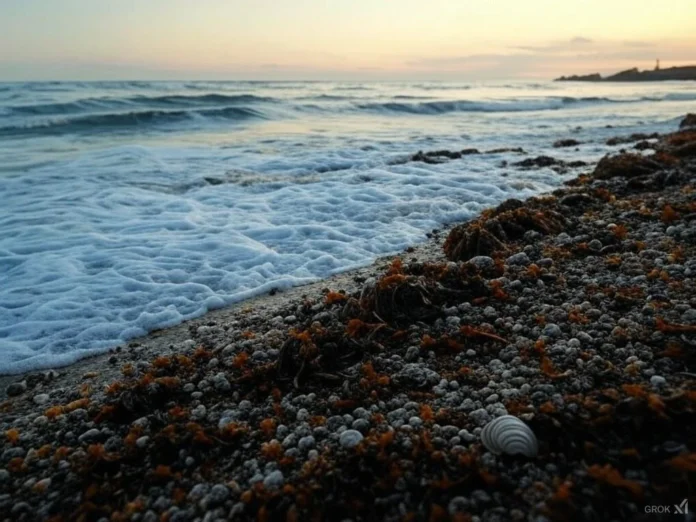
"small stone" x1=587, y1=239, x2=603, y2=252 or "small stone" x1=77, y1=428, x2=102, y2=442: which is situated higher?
"small stone" x1=587, y1=239, x2=603, y2=252

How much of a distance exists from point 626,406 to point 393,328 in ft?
5.29

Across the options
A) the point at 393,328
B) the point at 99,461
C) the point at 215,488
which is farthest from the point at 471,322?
the point at 99,461

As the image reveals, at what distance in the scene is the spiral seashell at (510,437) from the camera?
2.10 metres

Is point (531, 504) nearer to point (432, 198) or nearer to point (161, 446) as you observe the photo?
point (161, 446)

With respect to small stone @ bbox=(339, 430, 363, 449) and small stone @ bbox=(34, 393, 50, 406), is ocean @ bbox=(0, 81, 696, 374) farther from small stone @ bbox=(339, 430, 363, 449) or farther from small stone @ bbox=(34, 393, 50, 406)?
small stone @ bbox=(339, 430, 363, 449)

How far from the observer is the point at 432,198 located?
8.24 meters

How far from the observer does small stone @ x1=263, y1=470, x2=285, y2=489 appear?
2223 mm

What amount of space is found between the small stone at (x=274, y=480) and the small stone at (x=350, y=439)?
33cm

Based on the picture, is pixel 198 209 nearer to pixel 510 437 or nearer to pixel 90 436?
pixel 90 436

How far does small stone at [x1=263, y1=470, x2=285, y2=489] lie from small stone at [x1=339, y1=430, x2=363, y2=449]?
332 mm

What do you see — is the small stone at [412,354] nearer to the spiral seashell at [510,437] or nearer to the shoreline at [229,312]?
the spiral seashell at [510,437]

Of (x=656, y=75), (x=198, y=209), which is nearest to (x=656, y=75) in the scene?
(x=656, y=75)

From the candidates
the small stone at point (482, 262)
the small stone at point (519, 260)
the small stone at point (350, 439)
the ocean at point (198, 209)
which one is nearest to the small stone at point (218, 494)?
the small stone at point (350, 439)

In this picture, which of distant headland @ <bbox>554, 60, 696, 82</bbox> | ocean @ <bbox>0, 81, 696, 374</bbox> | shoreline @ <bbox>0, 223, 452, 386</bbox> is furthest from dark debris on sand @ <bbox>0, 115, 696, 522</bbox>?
distant headland @ <bbox>554, 60, 696, 82</bbox>
